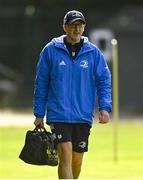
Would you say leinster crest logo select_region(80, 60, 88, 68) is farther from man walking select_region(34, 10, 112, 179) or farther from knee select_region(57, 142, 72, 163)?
knee select_region(57, 142, 72, 163)

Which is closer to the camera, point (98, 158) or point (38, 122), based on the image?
point (38, 122)

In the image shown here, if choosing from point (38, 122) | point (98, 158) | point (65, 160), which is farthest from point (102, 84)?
point (98, 158)

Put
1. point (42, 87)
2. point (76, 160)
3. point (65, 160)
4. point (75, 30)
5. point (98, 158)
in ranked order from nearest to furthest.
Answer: point (65, 160), point (75, 30), point (42, 87), point (76, 160), point (98, 158)

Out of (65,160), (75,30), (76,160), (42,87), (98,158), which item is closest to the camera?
(65,160)

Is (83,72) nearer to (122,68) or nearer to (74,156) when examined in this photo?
(74,156)

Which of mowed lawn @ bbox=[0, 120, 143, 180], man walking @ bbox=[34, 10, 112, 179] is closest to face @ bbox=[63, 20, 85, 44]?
man walking @ bbox=[34, 10, 112, 179]

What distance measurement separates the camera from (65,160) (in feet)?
33.5

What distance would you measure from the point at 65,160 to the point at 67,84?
31.0 inches

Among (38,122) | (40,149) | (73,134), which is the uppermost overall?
(38,122)

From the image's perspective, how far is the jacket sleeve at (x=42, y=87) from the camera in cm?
1040

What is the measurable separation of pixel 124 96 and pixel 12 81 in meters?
4.54

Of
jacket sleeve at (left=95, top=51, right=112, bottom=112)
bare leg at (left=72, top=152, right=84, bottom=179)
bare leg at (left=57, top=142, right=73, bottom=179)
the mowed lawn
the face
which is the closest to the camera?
bare leg at (left=57, top=142, right=73, bottom=179)

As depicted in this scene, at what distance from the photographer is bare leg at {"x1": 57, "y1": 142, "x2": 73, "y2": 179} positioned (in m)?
10.2

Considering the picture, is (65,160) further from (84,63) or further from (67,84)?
(84,63)
